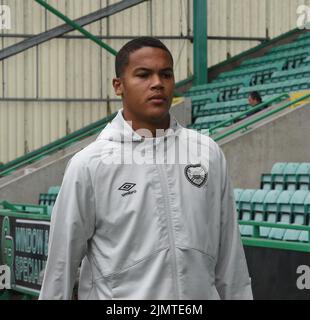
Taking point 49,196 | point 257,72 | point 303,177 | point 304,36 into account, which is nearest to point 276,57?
point 257,72

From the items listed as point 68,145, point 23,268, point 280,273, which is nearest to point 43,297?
point 280,273

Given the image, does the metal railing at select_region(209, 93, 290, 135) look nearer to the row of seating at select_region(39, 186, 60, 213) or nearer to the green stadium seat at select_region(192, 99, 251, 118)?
the green stadium seat at select_region(192, 99, 251, 118)

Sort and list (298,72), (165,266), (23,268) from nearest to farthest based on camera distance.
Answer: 1. (165,266)
2. (23,268)
3. (298,72)

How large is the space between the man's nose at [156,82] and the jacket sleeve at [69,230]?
1.06ft

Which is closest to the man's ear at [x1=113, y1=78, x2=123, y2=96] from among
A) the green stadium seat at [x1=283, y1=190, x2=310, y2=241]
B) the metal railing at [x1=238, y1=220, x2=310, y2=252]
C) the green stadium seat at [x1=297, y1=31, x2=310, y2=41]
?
the metal railing at [x1=238, y1=220, x2=310, y2=252]

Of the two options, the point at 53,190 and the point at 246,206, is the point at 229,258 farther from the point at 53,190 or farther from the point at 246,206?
the point at 53,190

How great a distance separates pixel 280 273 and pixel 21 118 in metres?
14.8

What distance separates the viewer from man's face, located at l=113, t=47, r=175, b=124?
2.90m

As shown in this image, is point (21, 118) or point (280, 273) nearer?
point (280, 273)

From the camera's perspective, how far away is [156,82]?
9.50ft

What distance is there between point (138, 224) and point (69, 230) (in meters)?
0.21

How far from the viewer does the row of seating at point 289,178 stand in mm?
11406

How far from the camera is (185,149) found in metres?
2.99
